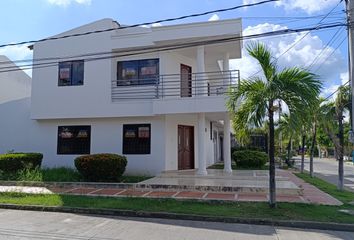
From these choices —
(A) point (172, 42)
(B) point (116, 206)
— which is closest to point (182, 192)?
(B) point (116, 206)

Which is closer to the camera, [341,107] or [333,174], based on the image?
[341,107]

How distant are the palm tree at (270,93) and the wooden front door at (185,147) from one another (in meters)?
8.39

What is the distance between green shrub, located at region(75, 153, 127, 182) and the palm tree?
6529 millimetres

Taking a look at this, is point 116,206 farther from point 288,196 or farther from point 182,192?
point 288,196

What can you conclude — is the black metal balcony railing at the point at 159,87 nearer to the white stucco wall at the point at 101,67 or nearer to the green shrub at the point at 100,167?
the white stucco wall at the point at 101,67

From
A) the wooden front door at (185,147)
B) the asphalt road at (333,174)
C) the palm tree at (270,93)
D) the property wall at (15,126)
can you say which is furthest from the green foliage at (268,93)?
the property wall at (15,126)

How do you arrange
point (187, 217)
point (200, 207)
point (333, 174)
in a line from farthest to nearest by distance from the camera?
1. point (333, 174)
2. point (200, 207)
3. point (187, 217)

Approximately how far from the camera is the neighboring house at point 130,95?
16234 mm

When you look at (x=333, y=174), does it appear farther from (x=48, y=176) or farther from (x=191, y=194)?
(x=48, y=176)

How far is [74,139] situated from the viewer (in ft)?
59.5

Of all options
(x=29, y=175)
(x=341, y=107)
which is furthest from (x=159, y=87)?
(x=341, y=107)

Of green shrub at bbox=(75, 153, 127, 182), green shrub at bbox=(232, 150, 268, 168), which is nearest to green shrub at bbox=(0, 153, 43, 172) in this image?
green shrub at bbox=(75, 153, 127, 182)

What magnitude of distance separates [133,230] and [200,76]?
986 centimetres

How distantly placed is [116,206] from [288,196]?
18.8 ft
